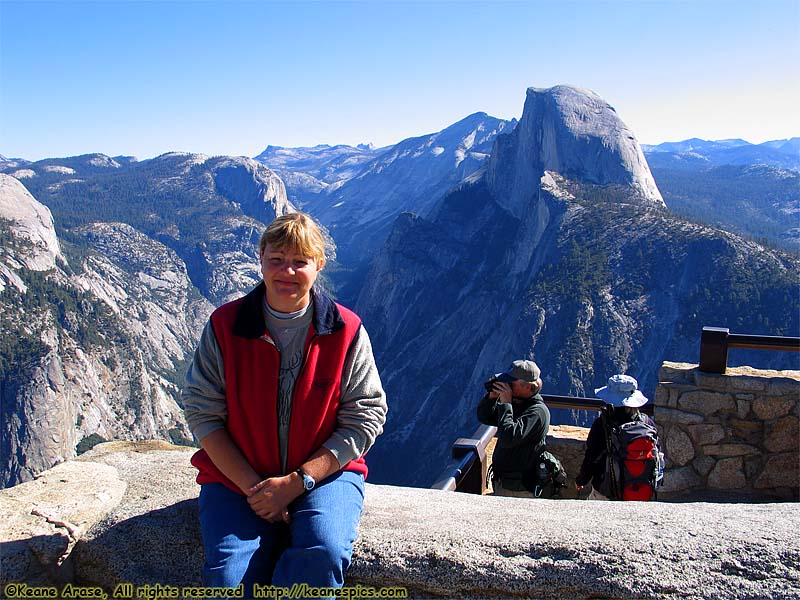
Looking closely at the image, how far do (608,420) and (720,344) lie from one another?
6.67 ft

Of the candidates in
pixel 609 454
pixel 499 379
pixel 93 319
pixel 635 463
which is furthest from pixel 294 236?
pixel 93 319

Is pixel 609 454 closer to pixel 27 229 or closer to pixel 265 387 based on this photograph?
pixel 265 387

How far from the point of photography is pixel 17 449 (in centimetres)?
8394

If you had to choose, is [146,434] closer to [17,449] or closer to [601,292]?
[17,449]

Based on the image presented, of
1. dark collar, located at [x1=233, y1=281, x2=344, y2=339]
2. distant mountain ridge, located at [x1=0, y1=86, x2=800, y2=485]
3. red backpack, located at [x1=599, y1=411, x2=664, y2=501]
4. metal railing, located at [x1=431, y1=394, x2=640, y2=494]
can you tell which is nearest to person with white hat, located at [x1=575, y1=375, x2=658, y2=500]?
red backpack, located at [x1=599, y1=411, x2=664, y2=501]

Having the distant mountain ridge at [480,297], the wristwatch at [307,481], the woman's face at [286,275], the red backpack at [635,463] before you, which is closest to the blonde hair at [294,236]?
the woman's face at [286,275]

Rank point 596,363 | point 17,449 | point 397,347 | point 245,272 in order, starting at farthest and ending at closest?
point 245,272 → point 397,347 → point 17,449 → point 596,363

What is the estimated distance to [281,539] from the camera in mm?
2955

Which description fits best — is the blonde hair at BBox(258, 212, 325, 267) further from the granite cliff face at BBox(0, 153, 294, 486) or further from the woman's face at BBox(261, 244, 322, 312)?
the granite cliff face at BBox(0, 153, 294, 486)

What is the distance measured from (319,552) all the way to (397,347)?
363ft

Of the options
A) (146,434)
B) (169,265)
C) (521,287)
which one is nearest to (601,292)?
(521,287)

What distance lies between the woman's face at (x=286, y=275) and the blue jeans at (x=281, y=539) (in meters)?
0.96

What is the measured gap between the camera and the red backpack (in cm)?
462

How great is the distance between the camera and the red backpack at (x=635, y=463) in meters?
4.62
